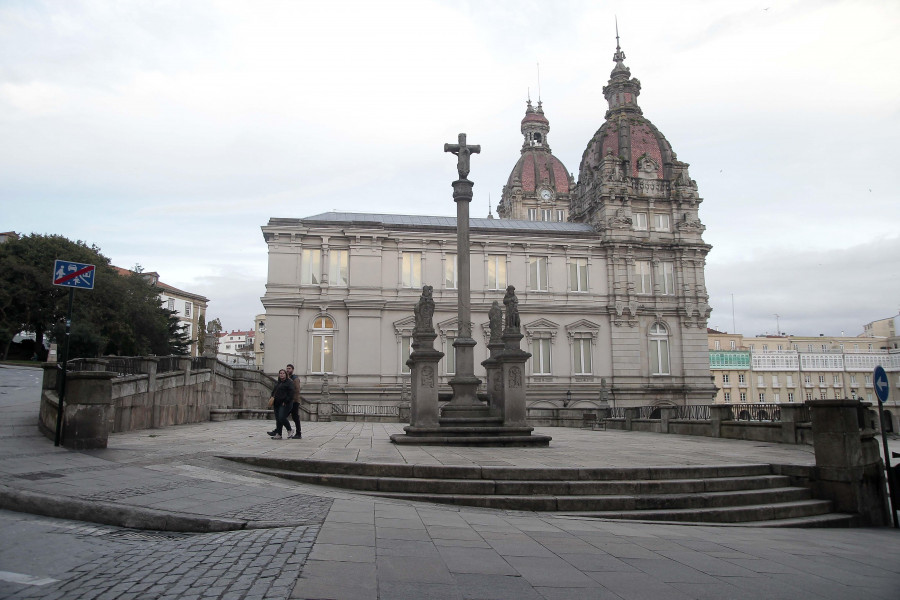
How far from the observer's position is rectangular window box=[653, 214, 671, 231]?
50.6 meters

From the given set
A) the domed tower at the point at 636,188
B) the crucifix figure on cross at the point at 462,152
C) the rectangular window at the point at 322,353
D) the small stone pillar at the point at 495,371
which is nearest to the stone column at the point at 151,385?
the small stone pillar at the point at 495,371

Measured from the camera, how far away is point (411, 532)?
23.2 ft

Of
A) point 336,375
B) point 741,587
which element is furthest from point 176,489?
point 336,375

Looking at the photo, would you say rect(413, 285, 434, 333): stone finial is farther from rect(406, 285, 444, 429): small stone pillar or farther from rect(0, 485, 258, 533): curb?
rect(0, 485, 258, 533): curb

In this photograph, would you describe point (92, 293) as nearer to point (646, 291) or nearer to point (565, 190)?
point (646, 291)

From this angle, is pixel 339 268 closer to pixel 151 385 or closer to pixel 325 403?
pixel 325 403

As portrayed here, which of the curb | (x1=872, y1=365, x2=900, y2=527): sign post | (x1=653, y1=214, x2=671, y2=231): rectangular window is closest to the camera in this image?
the curb

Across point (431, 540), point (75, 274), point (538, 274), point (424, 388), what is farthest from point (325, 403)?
point (431, 540)

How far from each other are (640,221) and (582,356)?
12443mm

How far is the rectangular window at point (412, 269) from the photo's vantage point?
4456 cm

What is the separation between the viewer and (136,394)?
1759 cm

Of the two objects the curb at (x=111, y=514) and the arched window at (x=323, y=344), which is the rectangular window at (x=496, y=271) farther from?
the curb at (x=111, y=514)

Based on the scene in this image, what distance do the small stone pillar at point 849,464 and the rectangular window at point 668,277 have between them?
3827 centimetres

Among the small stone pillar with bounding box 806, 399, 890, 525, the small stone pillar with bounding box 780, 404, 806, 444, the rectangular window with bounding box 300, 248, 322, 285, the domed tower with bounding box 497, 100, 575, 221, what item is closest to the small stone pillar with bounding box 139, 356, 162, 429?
the small stone pillar with bounding box 806, 399, 890, 525
